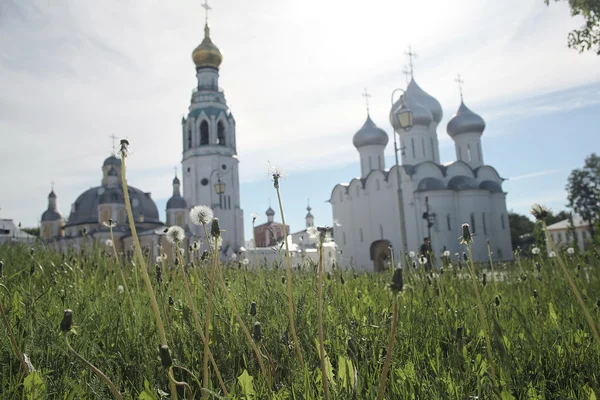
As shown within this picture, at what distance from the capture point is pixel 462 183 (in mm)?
34125

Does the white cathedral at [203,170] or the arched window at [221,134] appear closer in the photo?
the white cathedral at [203,170]

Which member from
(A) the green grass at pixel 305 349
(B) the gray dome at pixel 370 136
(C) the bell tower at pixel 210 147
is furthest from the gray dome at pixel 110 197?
(A) the green grass at pixel 305 349

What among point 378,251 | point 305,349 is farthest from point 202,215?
point 378,251

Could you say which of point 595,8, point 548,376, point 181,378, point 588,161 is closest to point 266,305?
point 181,378

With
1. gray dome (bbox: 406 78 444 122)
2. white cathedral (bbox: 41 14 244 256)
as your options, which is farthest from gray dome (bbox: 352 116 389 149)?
white cathedral (bbox: 41 14 244 256)

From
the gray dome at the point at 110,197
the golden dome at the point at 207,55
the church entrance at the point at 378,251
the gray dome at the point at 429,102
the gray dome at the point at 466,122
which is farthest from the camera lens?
the golden dome at the point at 207,55

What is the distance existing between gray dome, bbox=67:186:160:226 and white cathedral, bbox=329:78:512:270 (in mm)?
26475

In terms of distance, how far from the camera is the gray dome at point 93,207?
56.2 metres

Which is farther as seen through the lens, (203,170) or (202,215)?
(203,170)

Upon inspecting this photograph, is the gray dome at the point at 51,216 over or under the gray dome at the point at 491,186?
over

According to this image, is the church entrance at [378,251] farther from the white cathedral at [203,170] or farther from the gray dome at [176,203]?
the gray dome at [176,203]

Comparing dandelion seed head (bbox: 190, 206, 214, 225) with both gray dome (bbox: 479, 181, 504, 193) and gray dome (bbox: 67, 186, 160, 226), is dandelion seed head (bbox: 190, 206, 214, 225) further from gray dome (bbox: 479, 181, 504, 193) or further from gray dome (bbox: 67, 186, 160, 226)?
gray dome (bbox: 67, 186, 160, 226)

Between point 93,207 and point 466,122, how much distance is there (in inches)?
1688

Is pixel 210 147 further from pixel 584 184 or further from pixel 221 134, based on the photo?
pixel 584 184
